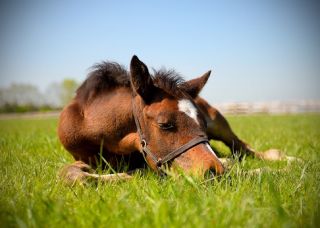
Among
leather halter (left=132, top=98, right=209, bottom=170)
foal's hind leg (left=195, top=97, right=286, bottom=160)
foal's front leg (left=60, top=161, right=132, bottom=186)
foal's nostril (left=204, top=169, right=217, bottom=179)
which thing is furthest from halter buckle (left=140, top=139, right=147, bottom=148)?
foal's hind leg (left=195, top=97, right=286, bottom=160)

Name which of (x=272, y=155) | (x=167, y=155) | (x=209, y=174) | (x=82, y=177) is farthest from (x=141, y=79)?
(x=272, y=155)

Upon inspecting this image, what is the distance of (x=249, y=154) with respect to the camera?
584 cm

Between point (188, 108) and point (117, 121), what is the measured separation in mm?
1006

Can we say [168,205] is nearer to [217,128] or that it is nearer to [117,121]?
[117,121]

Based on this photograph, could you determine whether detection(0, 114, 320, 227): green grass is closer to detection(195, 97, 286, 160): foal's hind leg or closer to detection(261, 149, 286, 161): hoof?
detection(261, 149, 286, 161): hoof

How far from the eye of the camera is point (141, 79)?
3.78m

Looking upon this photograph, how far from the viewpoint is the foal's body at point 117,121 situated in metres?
3.47

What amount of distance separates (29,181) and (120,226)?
5.08 ft

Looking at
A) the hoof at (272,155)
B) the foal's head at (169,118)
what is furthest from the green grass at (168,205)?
the hoof at (272,155)

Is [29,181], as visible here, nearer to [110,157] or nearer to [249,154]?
[110,157]

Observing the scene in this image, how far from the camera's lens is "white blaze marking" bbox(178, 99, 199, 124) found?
352cm

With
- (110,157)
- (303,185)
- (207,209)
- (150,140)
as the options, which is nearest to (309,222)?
(207,209)

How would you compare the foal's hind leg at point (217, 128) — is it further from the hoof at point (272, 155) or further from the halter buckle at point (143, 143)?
the halter buckle at point (143, 143)

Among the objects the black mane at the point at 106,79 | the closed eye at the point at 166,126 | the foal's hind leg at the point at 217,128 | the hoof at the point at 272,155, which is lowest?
the hoof at the point at 272,155
